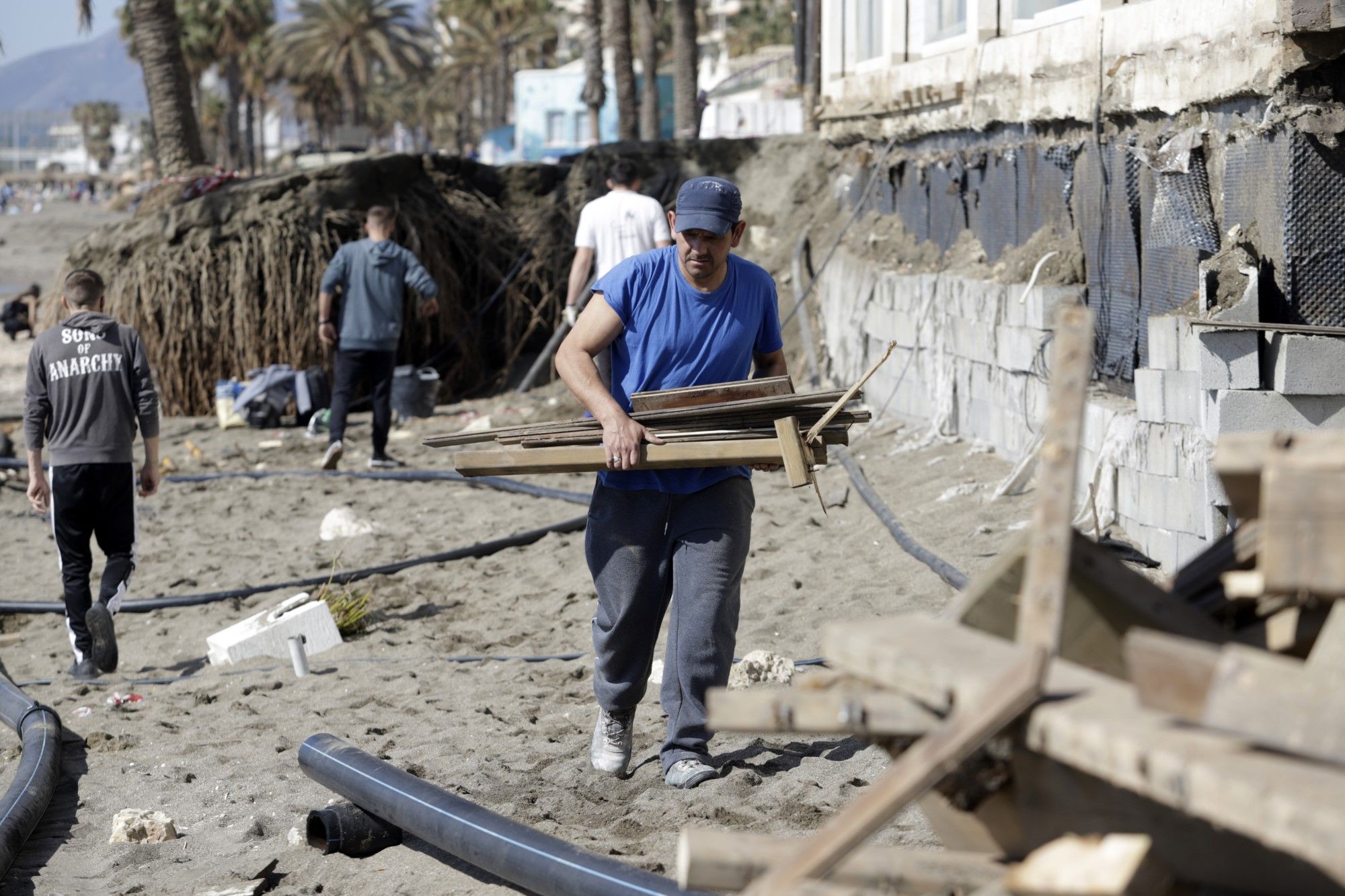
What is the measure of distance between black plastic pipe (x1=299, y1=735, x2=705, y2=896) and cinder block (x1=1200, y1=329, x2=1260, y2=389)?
121 inches

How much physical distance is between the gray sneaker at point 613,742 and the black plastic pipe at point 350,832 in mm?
757

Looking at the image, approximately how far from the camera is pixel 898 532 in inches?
279

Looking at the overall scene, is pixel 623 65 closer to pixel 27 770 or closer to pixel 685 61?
pixel 685 61

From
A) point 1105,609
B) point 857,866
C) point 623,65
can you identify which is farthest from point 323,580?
point 623,65

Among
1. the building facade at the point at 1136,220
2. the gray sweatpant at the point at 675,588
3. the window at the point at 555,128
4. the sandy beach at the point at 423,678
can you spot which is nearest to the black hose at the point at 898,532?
the sandy beach at the point at 423,678

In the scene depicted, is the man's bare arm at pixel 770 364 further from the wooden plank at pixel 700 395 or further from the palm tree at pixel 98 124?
the palm tree at pixel 98 124

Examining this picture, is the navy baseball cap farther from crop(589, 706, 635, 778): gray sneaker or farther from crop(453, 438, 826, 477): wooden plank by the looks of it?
crop(589, 706, 635, 778): gray sneaker

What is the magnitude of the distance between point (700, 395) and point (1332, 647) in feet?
8.77

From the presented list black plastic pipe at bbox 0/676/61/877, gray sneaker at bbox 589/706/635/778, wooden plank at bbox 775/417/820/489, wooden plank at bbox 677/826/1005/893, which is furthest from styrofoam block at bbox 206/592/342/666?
wooden plank at bbox 677/826/1005/893

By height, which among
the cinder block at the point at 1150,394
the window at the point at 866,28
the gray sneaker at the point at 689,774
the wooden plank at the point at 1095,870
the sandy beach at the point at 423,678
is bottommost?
the sandy beach at the point at 423,678

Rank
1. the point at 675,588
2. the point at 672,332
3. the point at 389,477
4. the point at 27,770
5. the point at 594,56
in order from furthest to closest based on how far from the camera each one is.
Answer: the point at 594,56 → the point at 389,477 → the point at 27,770 → the point at 675,588 → the point at 672,332

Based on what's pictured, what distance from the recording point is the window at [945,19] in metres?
9.00

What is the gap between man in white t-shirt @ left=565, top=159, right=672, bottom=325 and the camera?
946 cm

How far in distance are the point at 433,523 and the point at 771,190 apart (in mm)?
6231
